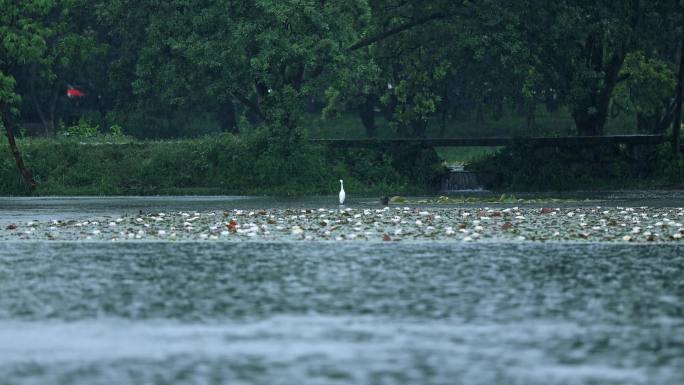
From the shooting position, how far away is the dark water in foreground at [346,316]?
46.0 ft

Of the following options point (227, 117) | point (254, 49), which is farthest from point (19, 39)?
point (227, 117)

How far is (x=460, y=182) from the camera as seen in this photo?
54000 mm

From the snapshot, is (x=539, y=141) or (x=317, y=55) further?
(x=539, y=141)

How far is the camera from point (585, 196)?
4675 cm

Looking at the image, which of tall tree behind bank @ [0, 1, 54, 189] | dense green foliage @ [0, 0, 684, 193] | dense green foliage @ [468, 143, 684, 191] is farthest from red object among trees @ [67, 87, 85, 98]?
dense green foliage @ [468, 143, 684, 191]

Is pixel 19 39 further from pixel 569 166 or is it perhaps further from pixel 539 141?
pixel 569 166

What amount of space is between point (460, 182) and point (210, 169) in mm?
9910

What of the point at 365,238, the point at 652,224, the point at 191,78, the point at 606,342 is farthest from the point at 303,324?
the point at 191,78

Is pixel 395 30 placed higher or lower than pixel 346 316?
higher

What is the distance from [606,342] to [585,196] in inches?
1254

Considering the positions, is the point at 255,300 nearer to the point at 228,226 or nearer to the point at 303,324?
the point at 303,324

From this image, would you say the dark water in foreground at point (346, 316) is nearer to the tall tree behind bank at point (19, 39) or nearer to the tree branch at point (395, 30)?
the tall tree behind bank at point (19, 39)

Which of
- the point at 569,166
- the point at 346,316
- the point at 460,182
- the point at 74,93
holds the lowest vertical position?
the point at 346,316

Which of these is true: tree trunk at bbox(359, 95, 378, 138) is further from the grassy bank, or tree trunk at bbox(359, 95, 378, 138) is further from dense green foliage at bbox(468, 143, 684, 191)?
dense green foliage at bbox(468, 143, 684, 191)
